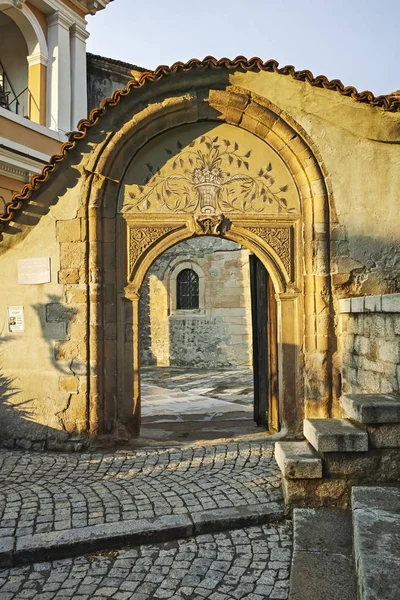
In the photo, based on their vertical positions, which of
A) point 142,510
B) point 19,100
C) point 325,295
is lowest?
point 142,510

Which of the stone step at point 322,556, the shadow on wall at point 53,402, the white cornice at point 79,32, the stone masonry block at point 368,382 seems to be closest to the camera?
the stone step at point 322,556

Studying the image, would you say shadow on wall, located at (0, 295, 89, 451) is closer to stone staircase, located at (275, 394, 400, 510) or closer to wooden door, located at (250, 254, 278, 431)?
wooden door, located at (250, 254, 278, 431)

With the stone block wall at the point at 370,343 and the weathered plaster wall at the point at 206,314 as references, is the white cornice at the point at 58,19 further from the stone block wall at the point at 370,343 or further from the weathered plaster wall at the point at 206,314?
the stone block wall at the point at 370,343

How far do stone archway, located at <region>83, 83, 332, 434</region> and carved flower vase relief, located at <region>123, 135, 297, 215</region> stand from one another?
0.10 metres

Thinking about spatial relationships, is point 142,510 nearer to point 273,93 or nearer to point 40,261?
point 40,261

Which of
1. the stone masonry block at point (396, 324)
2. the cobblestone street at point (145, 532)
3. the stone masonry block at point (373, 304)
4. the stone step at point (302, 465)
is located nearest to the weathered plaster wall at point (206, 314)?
the stone masonry block at point (373, 304)

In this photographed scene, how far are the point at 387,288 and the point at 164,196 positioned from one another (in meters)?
2.88

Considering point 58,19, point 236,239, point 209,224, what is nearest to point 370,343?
point 236,239

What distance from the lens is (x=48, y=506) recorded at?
3.88 metres

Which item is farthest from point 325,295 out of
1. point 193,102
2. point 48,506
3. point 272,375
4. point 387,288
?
point 48,506

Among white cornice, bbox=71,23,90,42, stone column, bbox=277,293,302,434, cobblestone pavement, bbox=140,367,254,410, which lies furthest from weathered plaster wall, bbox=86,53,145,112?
stone column, bbox=277,293,302,434

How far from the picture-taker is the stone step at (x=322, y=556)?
2602mm

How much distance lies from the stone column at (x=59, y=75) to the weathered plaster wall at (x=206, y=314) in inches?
246

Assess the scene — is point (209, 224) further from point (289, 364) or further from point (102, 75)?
point (102, 75)
